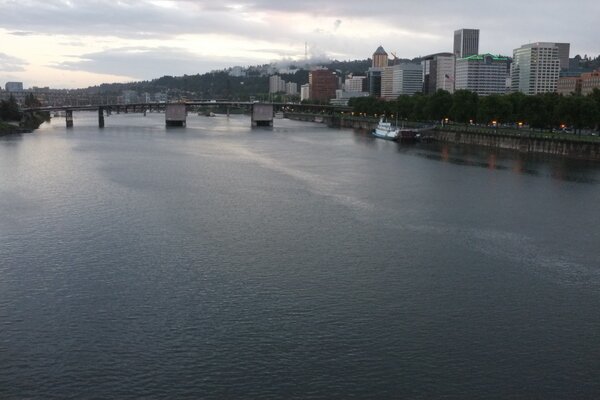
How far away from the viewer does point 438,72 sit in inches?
5915

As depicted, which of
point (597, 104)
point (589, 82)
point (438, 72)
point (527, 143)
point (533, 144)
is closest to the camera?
point (597, 104)

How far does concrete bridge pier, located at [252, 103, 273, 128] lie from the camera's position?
7819cm

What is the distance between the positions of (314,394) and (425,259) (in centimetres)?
696

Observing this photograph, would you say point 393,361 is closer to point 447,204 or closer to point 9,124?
point 447,204

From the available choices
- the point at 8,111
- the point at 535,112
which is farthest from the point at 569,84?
the point at 8,111

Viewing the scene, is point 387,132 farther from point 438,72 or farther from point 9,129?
point 438,72

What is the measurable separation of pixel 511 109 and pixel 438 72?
106217mm

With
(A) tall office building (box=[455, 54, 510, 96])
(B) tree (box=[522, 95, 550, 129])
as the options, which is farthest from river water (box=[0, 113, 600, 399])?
(A) tall office building (box=[455, 54, 510, 96])

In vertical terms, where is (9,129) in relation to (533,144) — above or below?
below

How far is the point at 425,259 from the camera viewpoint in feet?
49.8

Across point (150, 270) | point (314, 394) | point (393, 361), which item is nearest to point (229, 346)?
point (314, 394)

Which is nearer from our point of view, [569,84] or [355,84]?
[569,84]

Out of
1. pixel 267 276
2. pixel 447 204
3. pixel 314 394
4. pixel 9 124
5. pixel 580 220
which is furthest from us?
pixel 9 124

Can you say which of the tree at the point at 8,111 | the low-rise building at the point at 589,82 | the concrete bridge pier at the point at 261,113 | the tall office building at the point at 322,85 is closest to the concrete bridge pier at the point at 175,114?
the concrete bridge pier at the point at 261,113
